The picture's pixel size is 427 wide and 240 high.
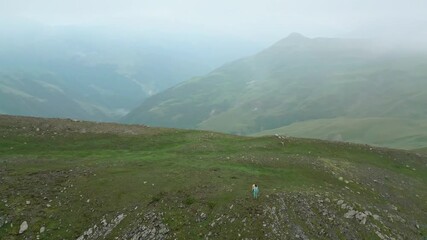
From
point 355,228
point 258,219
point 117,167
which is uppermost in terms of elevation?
point 117,167

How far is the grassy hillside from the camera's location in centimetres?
3544

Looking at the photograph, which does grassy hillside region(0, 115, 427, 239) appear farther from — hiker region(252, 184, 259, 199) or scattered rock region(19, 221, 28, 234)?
hiker region(252, 184, 259, 199)

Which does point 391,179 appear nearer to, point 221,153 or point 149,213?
point 221,153

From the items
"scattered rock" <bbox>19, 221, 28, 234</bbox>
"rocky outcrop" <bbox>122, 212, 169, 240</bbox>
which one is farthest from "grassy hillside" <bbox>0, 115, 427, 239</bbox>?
"scattered rock" <bbox>19, 221, 28, 234</bbox>

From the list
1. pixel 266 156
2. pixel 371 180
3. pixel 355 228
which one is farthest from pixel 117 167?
pixel 371 180

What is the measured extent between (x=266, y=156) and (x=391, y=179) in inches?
576

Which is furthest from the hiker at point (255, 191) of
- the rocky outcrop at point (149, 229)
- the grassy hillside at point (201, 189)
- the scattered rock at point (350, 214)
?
the rocky outcrop at point (149, 229)

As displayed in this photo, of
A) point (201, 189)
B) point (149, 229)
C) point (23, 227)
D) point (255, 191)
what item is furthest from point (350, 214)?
point (23, 227)

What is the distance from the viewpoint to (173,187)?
1578 inches

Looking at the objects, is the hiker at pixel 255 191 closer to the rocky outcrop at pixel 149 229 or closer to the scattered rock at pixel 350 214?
the scattered rock at pixel 350 214

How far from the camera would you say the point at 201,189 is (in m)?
39.5

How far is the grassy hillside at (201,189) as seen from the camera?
1395 inches

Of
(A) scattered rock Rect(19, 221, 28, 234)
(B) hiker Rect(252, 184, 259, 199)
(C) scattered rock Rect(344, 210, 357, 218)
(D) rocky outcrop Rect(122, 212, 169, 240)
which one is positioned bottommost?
(C) scattered rock Rect(344, 210, 357, 218)

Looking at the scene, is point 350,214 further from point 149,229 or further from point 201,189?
point 149,229
